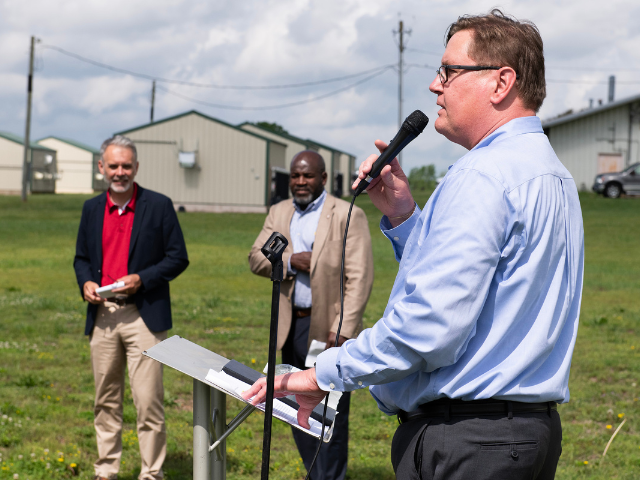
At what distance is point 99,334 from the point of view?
495 centimetres

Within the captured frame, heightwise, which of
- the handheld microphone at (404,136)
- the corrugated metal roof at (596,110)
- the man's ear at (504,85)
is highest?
the corrugated metal roof at (596,110)

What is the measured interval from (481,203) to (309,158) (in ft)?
11.0

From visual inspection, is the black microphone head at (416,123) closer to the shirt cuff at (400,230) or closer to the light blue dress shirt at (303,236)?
the shirt cuff at (400,230)

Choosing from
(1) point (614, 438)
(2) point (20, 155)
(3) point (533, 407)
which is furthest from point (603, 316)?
(2) point (20, 155)

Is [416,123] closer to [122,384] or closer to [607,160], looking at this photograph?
[122,384]

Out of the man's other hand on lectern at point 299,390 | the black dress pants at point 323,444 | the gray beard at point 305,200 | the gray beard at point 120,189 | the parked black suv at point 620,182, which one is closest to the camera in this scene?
the man's other hand on lectern at point 299,390

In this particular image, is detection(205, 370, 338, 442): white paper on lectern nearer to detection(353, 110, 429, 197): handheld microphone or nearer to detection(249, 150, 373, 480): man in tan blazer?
detection(353, 110, 429, 197): handheld microphone

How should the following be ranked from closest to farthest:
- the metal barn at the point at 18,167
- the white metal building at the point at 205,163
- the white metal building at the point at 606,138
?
1. the white metal building at the point at 205,163
2. the white metal building at the point at 606,138
3. the metal barn at the point at 18,167

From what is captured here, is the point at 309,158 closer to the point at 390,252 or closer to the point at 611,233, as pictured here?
the point at 390,252

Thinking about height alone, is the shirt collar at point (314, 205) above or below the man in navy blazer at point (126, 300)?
above

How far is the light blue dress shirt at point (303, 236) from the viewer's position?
493 centimetres

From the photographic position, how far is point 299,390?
2178mm

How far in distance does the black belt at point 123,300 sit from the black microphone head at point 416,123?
10.3 feet

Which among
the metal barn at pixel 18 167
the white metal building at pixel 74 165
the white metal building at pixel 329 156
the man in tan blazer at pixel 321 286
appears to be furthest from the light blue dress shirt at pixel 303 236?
the white metal building at pixel 74 165
